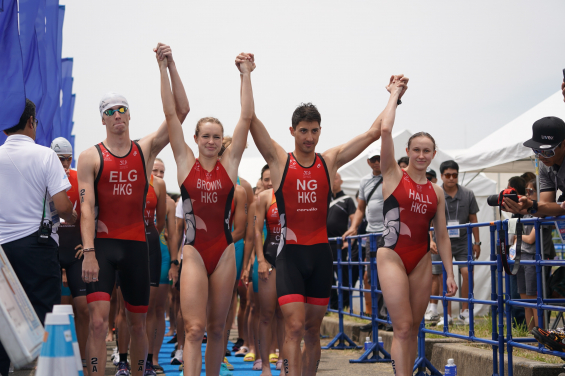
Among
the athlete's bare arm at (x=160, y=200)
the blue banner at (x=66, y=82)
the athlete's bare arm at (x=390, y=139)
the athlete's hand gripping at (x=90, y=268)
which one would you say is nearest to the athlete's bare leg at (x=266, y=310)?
the athlete's bare arm at (x=160, y=200)

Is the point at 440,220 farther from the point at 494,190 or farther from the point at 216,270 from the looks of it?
the point at 494,190

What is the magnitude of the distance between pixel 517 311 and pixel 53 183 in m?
6.54

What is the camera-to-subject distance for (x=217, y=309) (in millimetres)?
5309

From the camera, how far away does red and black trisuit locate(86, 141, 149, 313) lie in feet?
18.2

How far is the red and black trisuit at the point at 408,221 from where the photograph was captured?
5.59 m

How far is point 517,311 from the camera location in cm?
857

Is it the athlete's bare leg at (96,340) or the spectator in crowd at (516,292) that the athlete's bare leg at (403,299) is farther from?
the spectator in crowd at (516,292)

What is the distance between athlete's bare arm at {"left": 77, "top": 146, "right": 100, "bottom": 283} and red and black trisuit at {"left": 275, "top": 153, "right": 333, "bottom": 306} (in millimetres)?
1623

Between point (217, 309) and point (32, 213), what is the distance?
67.4 inches

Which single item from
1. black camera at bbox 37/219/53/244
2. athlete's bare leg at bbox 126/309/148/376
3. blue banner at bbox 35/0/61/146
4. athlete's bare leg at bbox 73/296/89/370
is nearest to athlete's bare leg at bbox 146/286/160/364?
athlete's bare leg at bbox 73/296/89/370

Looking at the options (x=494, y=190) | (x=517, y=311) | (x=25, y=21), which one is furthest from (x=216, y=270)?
(x=494, y=190)

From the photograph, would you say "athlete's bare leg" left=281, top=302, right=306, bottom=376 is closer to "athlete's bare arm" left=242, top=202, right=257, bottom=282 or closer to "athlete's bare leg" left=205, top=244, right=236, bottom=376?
"athlete's bare leg" left=205, top=244, right=236, bottom=376

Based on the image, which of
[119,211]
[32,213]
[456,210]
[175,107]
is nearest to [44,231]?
[32,213]

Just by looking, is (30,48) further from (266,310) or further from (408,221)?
(408,221)
